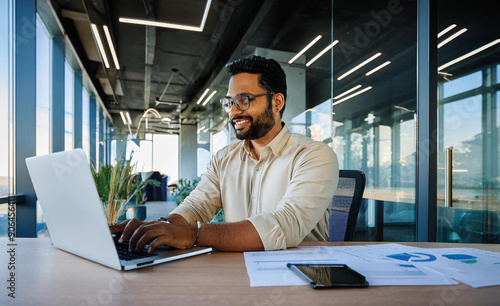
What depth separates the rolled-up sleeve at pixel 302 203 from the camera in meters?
1.01

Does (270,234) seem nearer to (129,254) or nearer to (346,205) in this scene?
(129,254)

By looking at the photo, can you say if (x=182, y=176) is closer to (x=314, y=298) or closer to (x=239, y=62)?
(x=239, y=62)

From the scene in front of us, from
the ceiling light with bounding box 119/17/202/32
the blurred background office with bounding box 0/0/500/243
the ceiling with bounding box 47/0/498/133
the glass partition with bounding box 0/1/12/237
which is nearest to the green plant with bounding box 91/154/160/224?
the blurred background office with bounding box 0/0/500/243

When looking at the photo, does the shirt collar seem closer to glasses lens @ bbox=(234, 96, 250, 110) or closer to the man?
the man

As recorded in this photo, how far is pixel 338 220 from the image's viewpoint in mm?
1495

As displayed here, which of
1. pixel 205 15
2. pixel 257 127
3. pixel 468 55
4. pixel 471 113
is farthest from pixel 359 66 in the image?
pixel 257 127

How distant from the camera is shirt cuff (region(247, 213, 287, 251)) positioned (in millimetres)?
991

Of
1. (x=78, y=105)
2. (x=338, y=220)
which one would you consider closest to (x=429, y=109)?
(x=338, y=220)

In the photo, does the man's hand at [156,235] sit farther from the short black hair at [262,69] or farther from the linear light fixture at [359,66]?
the linear light fixture at [359,66]

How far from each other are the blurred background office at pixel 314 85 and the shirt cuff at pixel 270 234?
147 cm

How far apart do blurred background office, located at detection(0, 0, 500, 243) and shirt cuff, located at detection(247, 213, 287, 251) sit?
1.47m

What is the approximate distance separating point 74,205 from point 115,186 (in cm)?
310

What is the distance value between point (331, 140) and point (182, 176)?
14.3ft

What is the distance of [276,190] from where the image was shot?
4.86 ft
